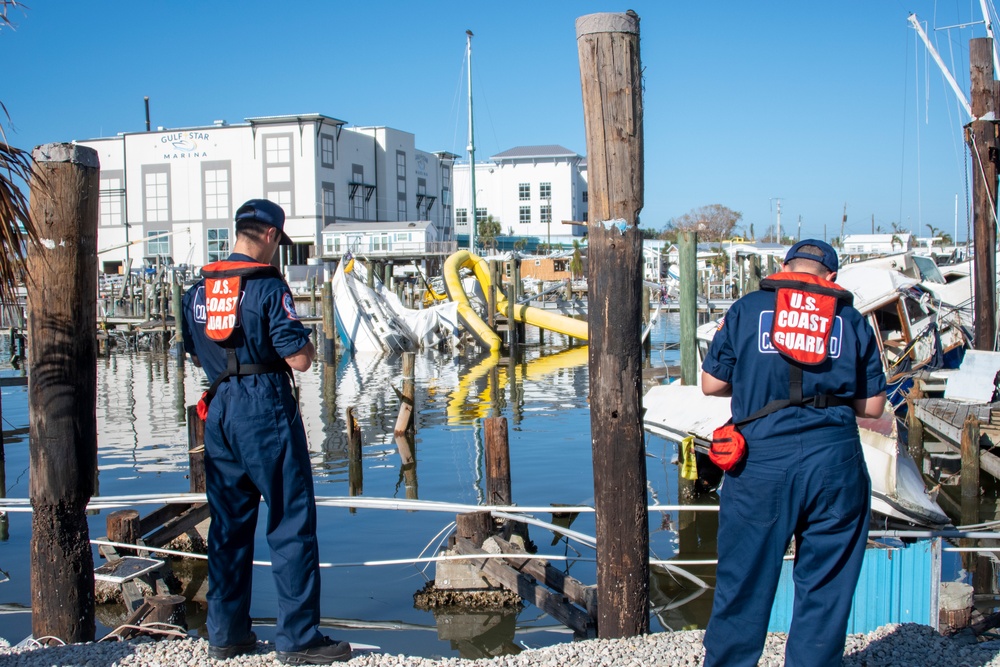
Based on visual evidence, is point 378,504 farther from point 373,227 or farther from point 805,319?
point 373,227

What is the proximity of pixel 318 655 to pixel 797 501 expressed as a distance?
234cm

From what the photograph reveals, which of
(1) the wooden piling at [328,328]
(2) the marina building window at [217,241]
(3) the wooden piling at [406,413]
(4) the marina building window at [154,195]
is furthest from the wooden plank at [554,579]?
(4) the marina building window at [154,195]

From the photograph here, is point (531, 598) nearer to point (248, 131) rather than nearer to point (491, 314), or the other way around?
point (491, 314)

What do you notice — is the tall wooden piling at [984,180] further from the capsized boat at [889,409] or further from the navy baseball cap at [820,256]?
the navy baseball cap at [820,256]

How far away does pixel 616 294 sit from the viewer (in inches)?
173

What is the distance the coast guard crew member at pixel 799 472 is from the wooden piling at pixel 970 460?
7.71 metres

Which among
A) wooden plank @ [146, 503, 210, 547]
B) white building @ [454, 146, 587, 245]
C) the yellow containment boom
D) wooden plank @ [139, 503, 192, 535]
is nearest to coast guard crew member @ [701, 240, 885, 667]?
wooden plank @ [146, 503, 210, 547]

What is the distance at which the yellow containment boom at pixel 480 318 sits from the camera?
Result: 30672mm

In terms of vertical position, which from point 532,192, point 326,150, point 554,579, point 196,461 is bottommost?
point 554,579

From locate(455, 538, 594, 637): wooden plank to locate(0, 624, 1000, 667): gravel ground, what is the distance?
1.44m

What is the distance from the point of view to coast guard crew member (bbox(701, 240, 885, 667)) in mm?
3592

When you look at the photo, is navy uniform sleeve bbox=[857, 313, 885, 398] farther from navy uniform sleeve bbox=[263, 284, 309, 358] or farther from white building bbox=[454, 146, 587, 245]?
white building bbox=[454, 146, 587, 245]

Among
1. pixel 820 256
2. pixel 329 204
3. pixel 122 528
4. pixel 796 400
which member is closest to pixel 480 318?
pixel 122 528

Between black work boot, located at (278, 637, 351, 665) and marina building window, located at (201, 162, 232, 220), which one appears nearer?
black work boot, located at (278, 637, 351, 665)
